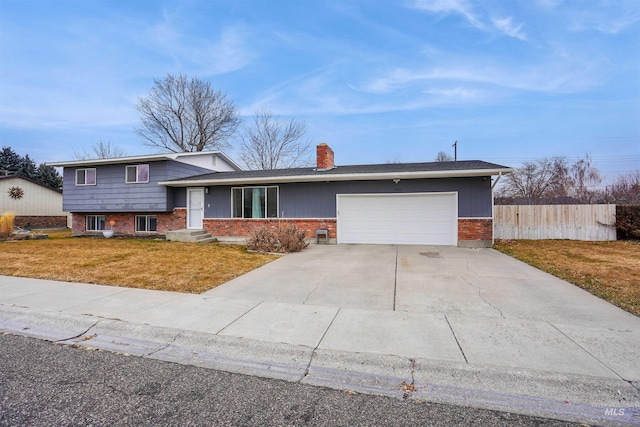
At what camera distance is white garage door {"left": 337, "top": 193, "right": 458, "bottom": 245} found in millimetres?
11508

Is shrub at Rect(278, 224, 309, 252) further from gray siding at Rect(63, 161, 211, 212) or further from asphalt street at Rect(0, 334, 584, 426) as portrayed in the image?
asphalt street at Rect(0, 334, 584, 426)

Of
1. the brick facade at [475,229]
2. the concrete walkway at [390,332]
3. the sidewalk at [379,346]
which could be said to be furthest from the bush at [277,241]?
the brick facade at [475,229]

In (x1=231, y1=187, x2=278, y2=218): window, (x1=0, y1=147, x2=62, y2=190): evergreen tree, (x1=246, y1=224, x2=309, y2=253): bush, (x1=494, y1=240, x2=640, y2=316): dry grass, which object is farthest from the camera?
(x1=0, y1=147, x2=62, y2=190): evergreen tree

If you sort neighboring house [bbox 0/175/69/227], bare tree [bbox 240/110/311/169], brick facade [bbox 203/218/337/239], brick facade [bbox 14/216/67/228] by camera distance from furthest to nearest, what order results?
1. bare tree [bbox 240/110/311/169]
2. brick facade [bbox 14/216/67/228]
3. neighboring house [bbox 0/175/69/227]
4. brick facade [bbox 203/218/337/239]

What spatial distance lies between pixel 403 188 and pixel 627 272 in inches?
263

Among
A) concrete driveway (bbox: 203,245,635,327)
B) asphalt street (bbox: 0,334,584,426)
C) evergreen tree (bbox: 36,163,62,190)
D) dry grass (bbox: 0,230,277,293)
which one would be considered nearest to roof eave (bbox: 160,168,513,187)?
concrete driveway (bbox: 203,245,635,327)

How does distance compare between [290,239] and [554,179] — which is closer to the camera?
[290,239]

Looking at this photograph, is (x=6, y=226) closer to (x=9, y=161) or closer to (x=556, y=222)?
(x=556, y=222)

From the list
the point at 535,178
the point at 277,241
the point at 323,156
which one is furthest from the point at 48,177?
the point at 535,178

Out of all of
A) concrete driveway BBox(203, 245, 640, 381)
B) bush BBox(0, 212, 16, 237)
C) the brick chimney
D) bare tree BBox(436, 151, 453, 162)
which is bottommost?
concrete driveway BBox(203, 245, 640, 381)

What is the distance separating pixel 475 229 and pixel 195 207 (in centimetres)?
1247

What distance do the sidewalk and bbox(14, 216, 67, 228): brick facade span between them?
83.0ft

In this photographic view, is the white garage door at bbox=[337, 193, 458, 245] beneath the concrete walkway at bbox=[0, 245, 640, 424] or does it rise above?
above

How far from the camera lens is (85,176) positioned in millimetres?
15734
